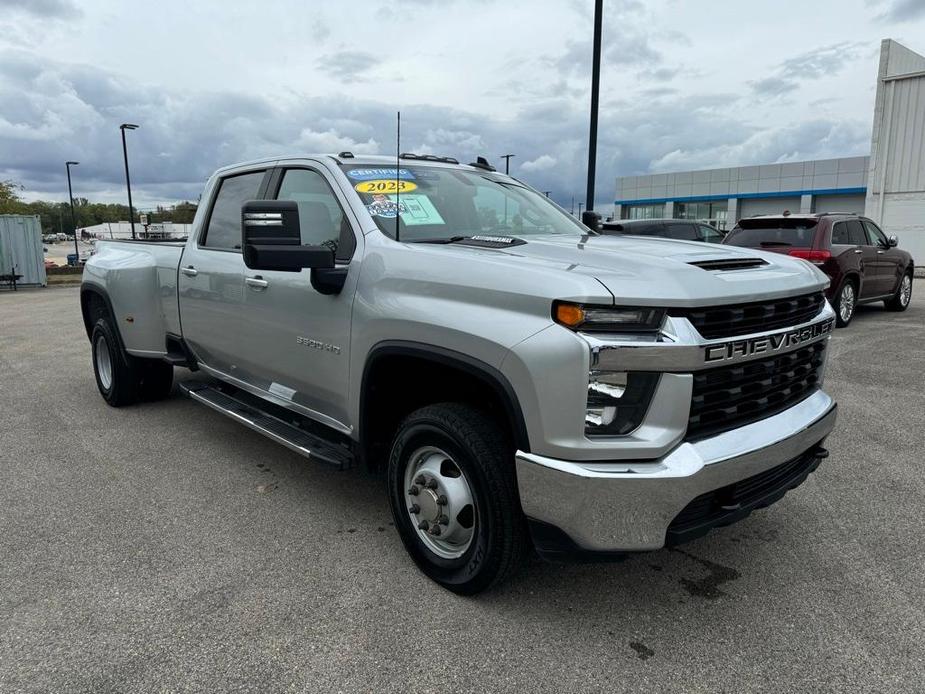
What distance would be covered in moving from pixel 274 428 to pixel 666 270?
240cm

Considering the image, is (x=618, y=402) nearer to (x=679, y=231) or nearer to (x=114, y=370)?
(x=114, y=370)

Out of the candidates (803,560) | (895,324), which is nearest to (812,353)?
(803,560)

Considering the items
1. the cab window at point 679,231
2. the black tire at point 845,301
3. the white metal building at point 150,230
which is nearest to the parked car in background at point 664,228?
the cab window at point 679,231

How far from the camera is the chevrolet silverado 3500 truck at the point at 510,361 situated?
92.1 inches

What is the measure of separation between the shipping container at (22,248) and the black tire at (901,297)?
73.1 ft

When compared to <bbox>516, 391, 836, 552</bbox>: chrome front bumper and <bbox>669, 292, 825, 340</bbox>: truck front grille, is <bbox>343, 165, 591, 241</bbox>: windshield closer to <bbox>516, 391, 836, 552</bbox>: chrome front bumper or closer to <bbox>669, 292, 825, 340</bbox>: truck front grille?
<bbox>669, 292, 825, 340</bbox>: truck front grille

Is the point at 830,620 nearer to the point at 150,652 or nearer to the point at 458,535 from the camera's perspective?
the point at 458,535

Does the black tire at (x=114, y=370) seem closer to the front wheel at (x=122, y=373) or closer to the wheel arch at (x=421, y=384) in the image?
the front wheel at (x=122, y=373)

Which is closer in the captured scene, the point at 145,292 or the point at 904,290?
the point at 145,292

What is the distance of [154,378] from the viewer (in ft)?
19.7

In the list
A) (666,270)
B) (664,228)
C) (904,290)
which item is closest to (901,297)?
(904,290)

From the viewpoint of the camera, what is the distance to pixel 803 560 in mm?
3203

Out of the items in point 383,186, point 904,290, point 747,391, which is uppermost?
point 383,186

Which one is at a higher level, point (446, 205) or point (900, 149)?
point (900, 149)
